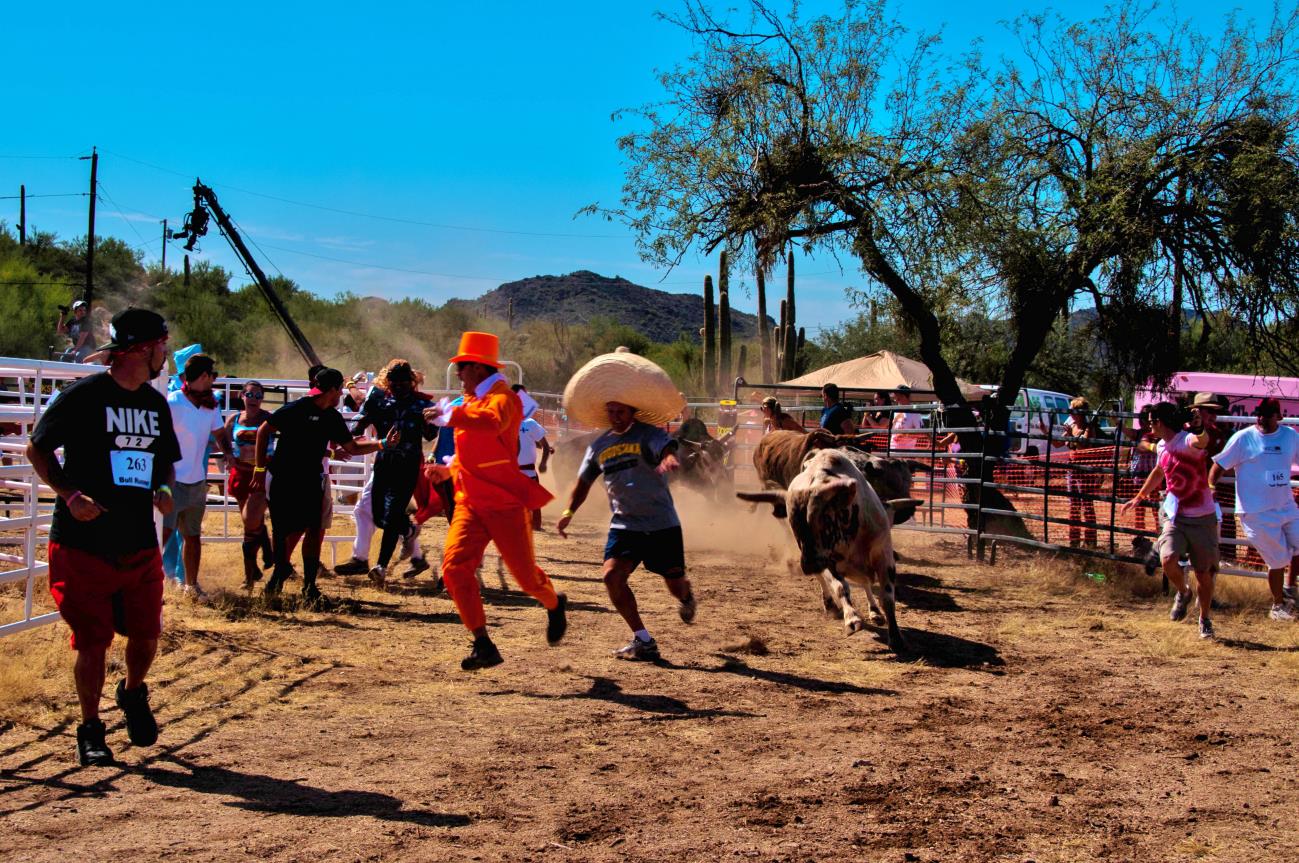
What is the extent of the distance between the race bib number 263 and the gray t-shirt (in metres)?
2.84

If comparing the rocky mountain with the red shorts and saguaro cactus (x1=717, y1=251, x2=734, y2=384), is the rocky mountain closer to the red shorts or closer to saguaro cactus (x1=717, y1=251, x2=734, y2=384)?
saguaro cactus (x1=717, y1=251, x2=734, y2=384)

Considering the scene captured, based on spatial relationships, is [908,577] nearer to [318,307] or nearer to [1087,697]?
[1087,697]

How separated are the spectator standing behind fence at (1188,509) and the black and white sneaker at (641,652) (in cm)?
407

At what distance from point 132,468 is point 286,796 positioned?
1.58m

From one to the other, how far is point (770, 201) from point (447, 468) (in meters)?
7.12

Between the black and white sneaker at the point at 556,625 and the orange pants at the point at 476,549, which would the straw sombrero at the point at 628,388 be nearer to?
the orange pants at the point at 476,549

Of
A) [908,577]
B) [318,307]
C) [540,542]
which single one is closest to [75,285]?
[318,307]

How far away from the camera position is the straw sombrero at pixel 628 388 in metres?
6.99

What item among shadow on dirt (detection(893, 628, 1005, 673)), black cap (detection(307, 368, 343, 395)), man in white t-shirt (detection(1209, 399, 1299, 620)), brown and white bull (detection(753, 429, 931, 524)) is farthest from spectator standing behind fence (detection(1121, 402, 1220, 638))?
black cap (detection(307, 368, 343, 395))

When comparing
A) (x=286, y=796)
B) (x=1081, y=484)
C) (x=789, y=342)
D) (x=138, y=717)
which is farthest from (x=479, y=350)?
(x=789, y=342)

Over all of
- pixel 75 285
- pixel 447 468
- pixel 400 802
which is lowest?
pixel 400 802

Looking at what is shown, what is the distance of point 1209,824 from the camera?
439cm

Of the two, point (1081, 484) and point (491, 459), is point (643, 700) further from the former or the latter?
point (1081, 484)

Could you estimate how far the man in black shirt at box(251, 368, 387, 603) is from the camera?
8398mm
